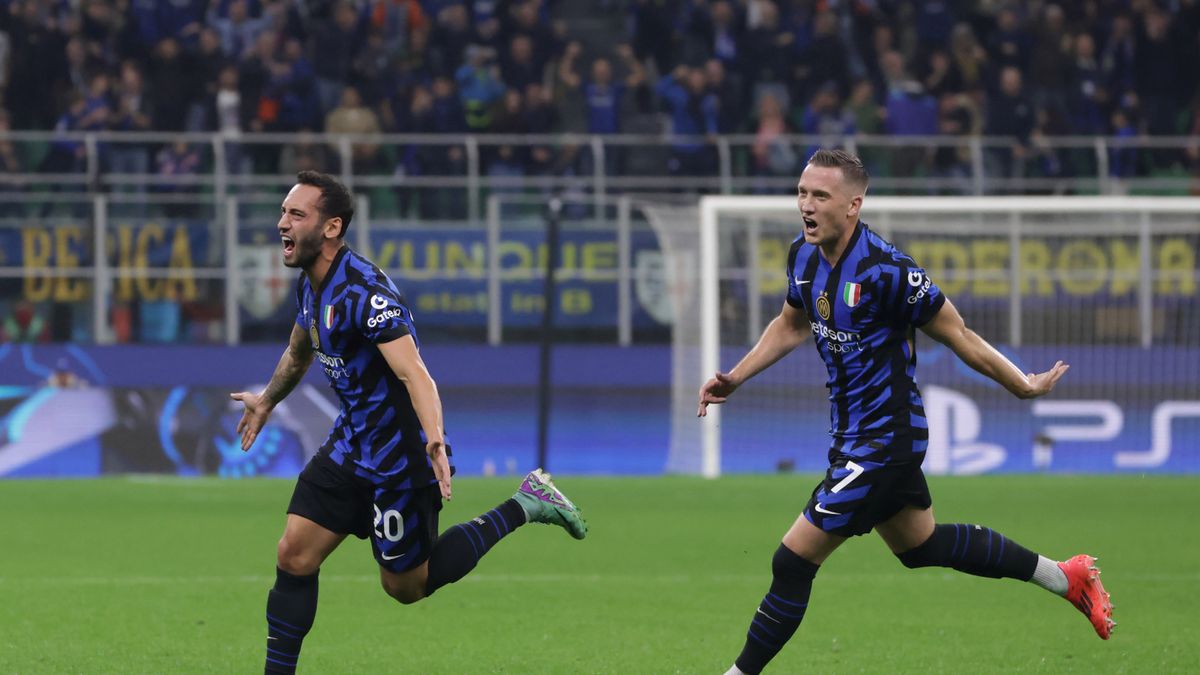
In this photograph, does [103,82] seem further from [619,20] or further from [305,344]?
[305,344]

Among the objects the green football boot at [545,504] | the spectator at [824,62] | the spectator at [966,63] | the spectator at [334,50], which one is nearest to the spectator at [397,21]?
the spectator at [334,50]

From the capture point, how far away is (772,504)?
13.8 metres

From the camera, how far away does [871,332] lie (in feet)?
20.0

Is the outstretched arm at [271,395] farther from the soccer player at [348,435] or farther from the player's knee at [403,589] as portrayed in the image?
the player's knee at [403,589]

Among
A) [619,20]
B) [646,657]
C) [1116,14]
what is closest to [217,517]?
[646,657]

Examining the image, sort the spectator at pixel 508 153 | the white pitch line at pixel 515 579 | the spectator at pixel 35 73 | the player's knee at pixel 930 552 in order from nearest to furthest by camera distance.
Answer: the player's knee at pixel 930 552, the white pitch line at pixel 515 579, the spectator at pixel 508 153, the spectator at pixel 35 73

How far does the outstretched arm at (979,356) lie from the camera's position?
20.1 ft

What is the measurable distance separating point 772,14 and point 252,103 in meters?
6.52

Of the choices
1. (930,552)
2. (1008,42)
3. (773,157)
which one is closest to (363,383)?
(930,552)

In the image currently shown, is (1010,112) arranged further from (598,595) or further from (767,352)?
(767,352)

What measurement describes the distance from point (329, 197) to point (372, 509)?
109 centimetres

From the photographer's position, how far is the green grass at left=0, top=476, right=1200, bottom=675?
7242mm

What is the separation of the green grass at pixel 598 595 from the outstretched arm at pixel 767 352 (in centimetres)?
121

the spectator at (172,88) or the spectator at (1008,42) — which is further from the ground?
the spectator at (1008,42)
